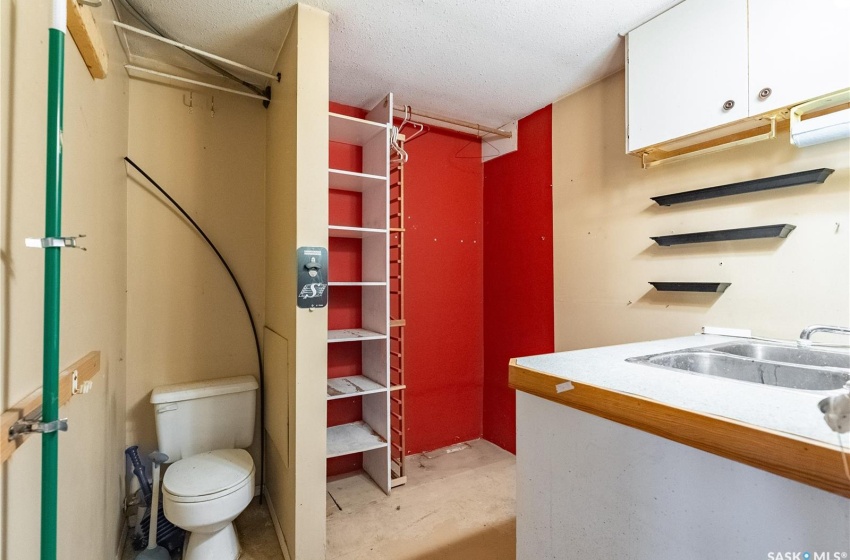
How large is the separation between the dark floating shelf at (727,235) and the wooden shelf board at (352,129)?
5.47 feet

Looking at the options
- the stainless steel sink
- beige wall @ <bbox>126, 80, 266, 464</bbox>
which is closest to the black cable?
beige wall @ <bbox>126, 80, 266, 464</bbox>

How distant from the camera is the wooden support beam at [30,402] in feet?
2.29

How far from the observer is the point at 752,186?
1.60 metres

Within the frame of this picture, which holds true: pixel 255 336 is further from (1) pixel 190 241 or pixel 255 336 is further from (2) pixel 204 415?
(1) pixel 190 241

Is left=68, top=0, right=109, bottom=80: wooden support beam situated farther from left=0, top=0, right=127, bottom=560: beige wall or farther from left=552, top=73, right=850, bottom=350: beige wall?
left=552, top=73, right=850, bottom=350: beige wall

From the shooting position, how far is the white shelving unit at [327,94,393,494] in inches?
88.8

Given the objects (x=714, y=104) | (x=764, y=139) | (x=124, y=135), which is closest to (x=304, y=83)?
(x=124, y=135)

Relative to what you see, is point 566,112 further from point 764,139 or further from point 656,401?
point 656,401

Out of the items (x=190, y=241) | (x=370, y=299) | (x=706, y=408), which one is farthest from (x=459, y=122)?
(x=706, y=408)

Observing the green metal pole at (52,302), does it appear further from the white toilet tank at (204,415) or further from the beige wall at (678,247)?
the beige wall at (678,247)

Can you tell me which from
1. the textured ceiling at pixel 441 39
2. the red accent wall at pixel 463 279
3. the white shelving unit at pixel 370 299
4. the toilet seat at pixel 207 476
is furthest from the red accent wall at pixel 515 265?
the toilet seat at pixel 207 476

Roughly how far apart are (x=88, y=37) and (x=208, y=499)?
5.59ft

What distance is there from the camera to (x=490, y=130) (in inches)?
115
